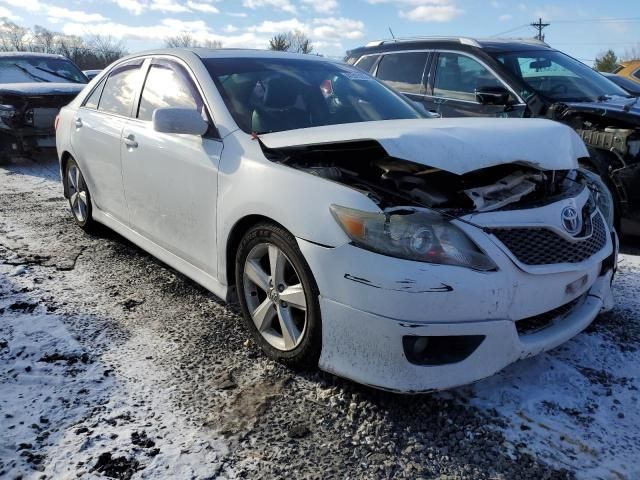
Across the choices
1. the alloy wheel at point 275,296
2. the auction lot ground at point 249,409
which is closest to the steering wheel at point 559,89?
the auction lot ground at point 249,409

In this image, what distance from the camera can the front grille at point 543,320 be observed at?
2436 mm

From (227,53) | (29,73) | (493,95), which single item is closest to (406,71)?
(493,95)

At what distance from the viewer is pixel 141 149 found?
3.67 meters

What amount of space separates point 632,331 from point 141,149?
321 centimetres

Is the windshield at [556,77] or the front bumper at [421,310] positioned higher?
the windshield at [556,77]

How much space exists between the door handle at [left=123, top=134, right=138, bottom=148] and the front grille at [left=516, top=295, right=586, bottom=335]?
2668 millimetres

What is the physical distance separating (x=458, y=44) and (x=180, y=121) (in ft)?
12.5

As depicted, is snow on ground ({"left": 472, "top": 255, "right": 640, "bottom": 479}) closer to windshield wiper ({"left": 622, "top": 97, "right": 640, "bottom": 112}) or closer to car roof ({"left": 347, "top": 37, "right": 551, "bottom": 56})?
windshield wiper ({"left": 622, "top": 97, "right": 640, "bottom": 112})

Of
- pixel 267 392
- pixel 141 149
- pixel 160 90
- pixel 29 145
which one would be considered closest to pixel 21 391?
pixel 267 392

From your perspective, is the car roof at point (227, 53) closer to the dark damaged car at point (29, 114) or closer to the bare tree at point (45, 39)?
the dark damaged car at point (29, 114)

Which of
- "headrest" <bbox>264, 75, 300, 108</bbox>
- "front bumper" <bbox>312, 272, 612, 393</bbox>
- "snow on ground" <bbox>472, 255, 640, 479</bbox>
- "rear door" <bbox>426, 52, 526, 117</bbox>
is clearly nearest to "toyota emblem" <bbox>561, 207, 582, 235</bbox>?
"front bumper" <bbox>312, 272, 612, 393</bbox>

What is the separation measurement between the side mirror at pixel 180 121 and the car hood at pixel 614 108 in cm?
325

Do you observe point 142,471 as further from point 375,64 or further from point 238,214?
point 375,64

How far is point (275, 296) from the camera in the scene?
275 centimetres
